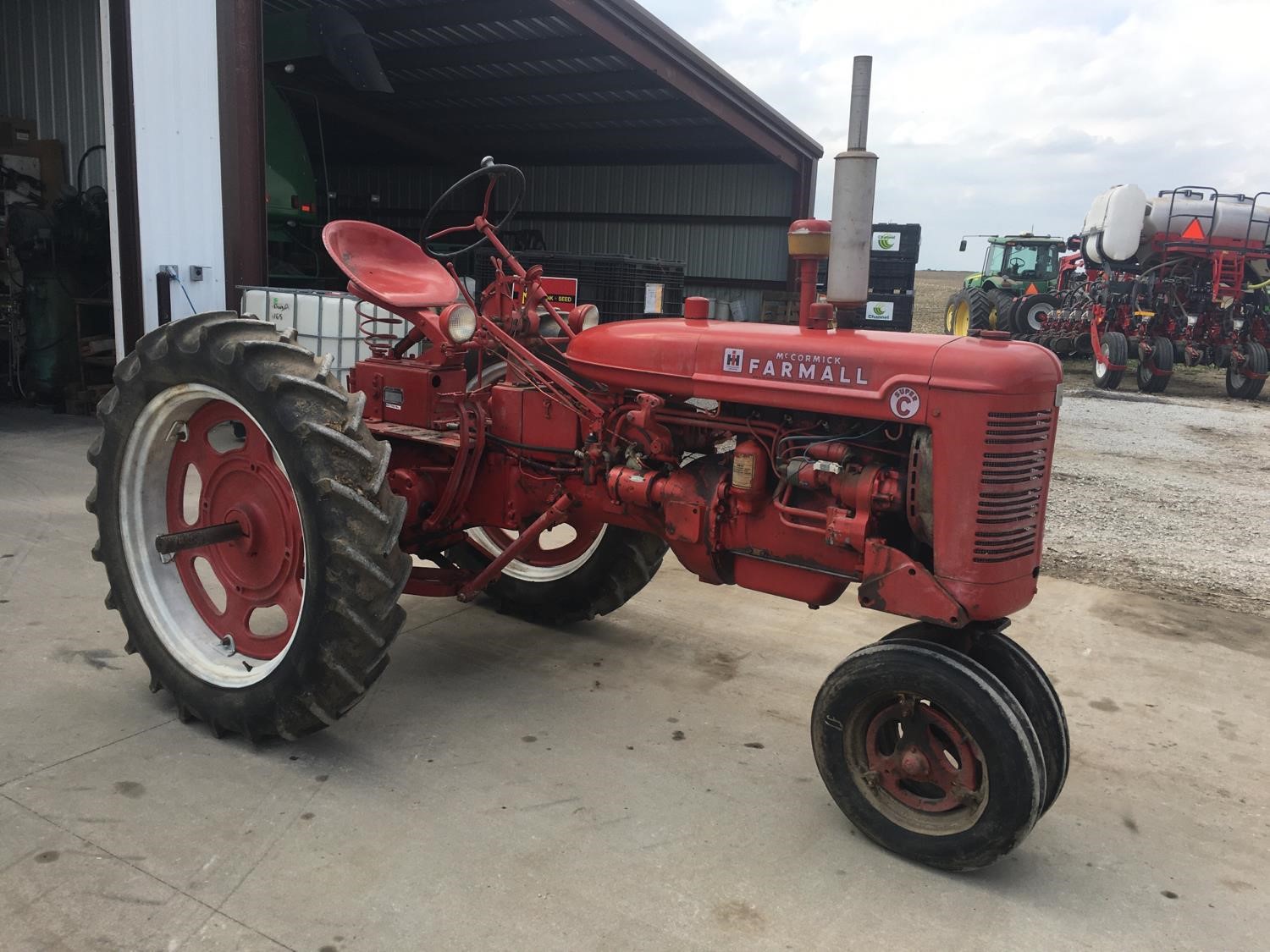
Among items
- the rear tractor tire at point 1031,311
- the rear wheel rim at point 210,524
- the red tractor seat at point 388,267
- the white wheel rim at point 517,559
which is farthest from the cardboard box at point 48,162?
the rear tractor tire at point 1031,311

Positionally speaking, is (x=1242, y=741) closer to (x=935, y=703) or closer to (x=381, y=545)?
(x=935, y=703)

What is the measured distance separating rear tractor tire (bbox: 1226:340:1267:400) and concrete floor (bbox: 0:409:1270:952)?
11128 mm

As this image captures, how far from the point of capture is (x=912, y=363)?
8.09 feet

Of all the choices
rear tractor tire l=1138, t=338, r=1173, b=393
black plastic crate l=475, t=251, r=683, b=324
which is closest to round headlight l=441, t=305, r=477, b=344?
black plastic crate l=475, t=251, r=683, b=324

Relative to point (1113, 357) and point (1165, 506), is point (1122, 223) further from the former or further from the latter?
point (1165, 506)

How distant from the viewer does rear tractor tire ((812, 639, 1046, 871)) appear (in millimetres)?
2299

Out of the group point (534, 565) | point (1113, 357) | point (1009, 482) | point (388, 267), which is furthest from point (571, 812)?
point (1113, 357)

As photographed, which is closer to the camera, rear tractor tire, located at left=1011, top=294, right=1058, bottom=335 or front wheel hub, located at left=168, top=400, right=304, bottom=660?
front wheel hub, located at left=168, top=400, right=304, bottom=660

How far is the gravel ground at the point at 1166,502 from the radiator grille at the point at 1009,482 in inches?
113

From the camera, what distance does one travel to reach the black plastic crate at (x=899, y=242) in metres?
13.3

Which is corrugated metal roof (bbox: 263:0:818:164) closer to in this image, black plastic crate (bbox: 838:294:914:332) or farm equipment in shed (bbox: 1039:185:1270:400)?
black plastic crate (bbox: 838:294:914:332)

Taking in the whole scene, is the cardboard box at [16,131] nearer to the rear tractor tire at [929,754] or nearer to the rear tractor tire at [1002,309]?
the rear tractor tire at [929,754]

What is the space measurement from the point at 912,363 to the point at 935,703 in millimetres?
827

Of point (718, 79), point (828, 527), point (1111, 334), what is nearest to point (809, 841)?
point (828, 527)
